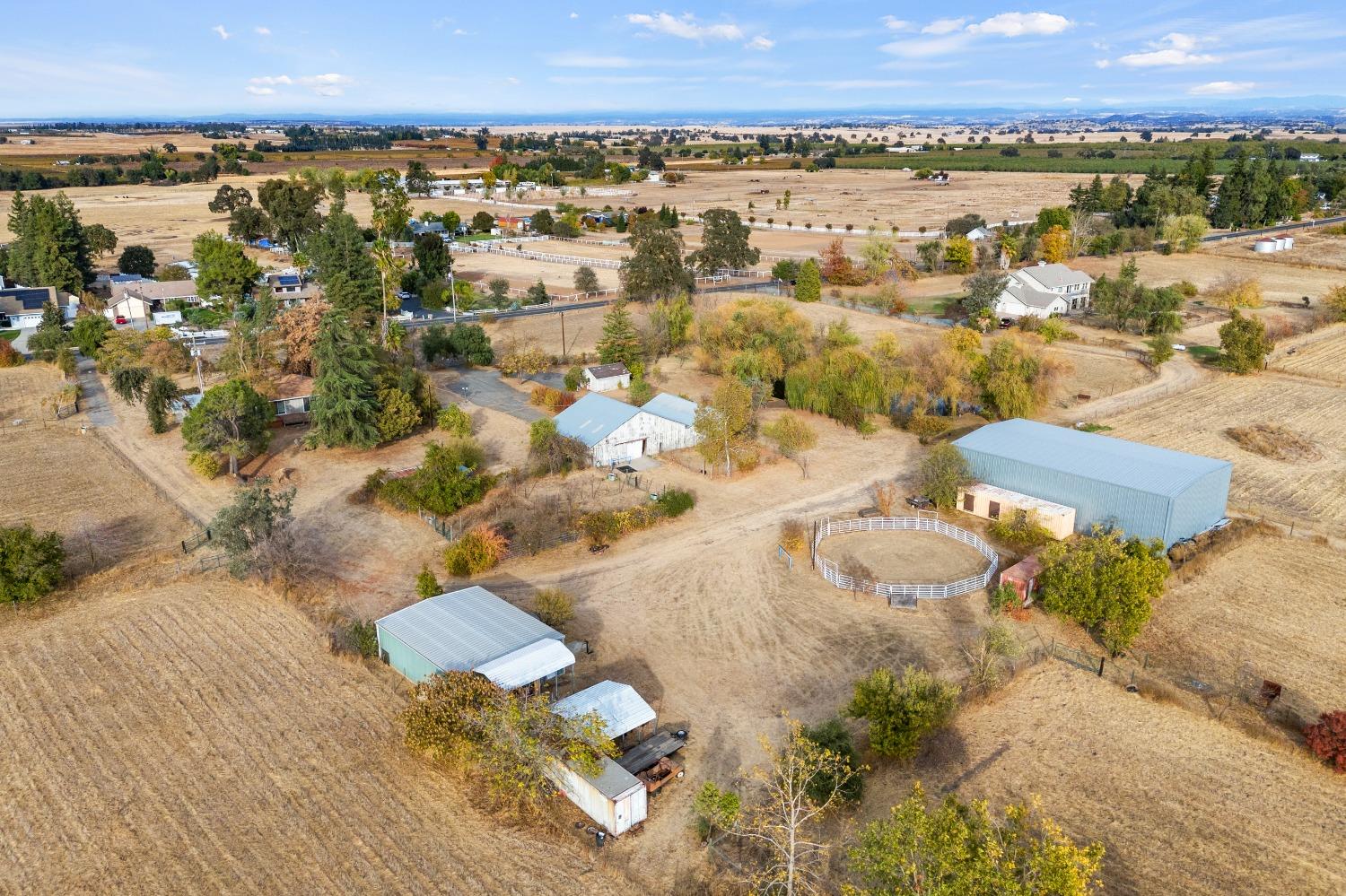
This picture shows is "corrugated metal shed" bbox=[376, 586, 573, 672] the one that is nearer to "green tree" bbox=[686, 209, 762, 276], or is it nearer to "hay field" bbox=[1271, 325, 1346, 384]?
"hay field" bbox=[1271, 325, 1346, 384]

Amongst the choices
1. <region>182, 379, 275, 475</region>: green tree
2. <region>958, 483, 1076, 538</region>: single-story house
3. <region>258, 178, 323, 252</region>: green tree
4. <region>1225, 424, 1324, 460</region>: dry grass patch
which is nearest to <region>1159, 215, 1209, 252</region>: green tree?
<region>1225, 424, 1324, 460</region>: dry grass patch

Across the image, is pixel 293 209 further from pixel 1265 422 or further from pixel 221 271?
pixel 1265 422

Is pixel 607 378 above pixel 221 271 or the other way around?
the other way around

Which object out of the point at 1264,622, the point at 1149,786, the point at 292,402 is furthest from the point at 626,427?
the point at 1149,786

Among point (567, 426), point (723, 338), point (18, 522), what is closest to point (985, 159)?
point (723, 338)

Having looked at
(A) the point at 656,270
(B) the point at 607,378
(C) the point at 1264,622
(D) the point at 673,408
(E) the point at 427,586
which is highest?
(A) the point at 656,270

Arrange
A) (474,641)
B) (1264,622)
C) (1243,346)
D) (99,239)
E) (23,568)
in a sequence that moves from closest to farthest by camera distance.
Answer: (474,641)
(1264,622)
(23,568)
(1243,346)
(99,239)
